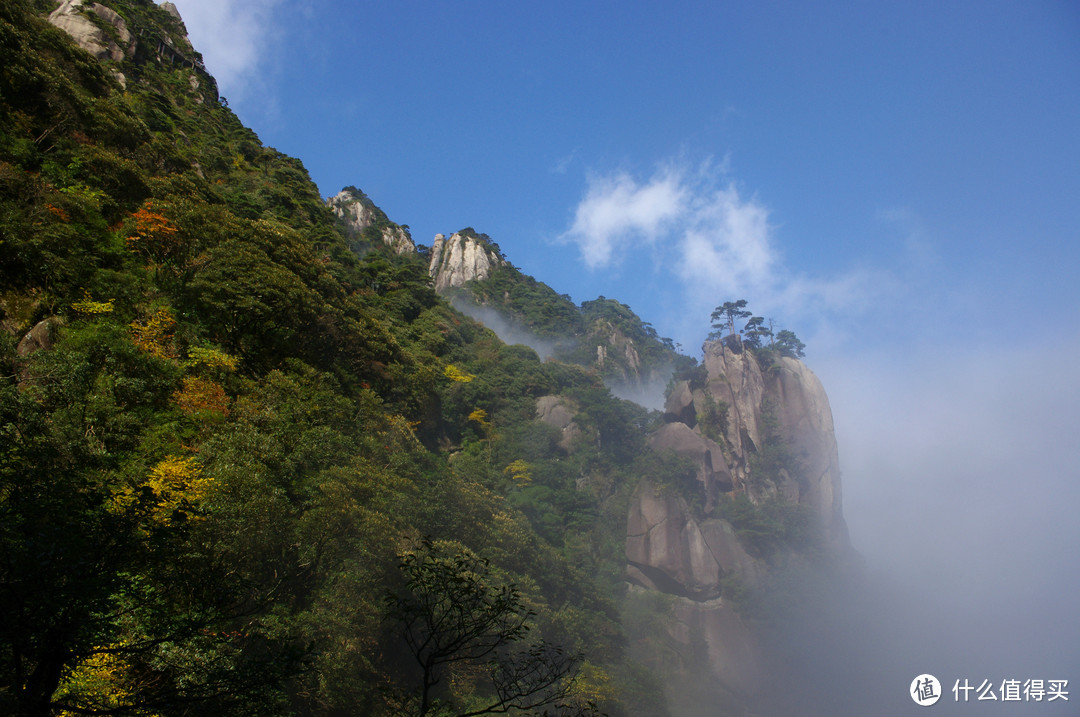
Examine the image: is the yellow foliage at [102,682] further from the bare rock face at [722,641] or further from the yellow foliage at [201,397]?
the bare rock face at [722,641]

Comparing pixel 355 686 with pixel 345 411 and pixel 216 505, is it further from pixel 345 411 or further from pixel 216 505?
pixel 345 411

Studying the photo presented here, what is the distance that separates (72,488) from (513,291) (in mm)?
82990

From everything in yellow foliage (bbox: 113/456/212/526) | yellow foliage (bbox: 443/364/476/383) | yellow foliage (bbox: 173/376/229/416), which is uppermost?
yellow foliage (bbox: 443/364/476/383)

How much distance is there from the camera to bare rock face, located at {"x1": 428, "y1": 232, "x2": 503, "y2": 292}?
86250mm

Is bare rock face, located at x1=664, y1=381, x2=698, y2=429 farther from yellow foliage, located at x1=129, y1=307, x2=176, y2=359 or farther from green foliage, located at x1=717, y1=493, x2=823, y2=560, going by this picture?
yellow foliage, located at x1=129, y1=307, x2=176, y2=359

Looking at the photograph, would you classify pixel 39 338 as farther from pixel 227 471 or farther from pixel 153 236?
pixel 227 471

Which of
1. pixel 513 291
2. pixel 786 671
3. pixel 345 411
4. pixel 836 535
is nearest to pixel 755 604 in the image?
pixel 786 671

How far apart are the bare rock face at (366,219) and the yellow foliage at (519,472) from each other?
47929 mm

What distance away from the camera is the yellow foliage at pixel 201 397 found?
14.1m

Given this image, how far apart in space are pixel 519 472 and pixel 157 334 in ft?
91.5

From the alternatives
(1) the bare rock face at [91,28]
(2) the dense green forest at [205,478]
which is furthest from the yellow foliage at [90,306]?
(1) the bare rock face at [91,28]
